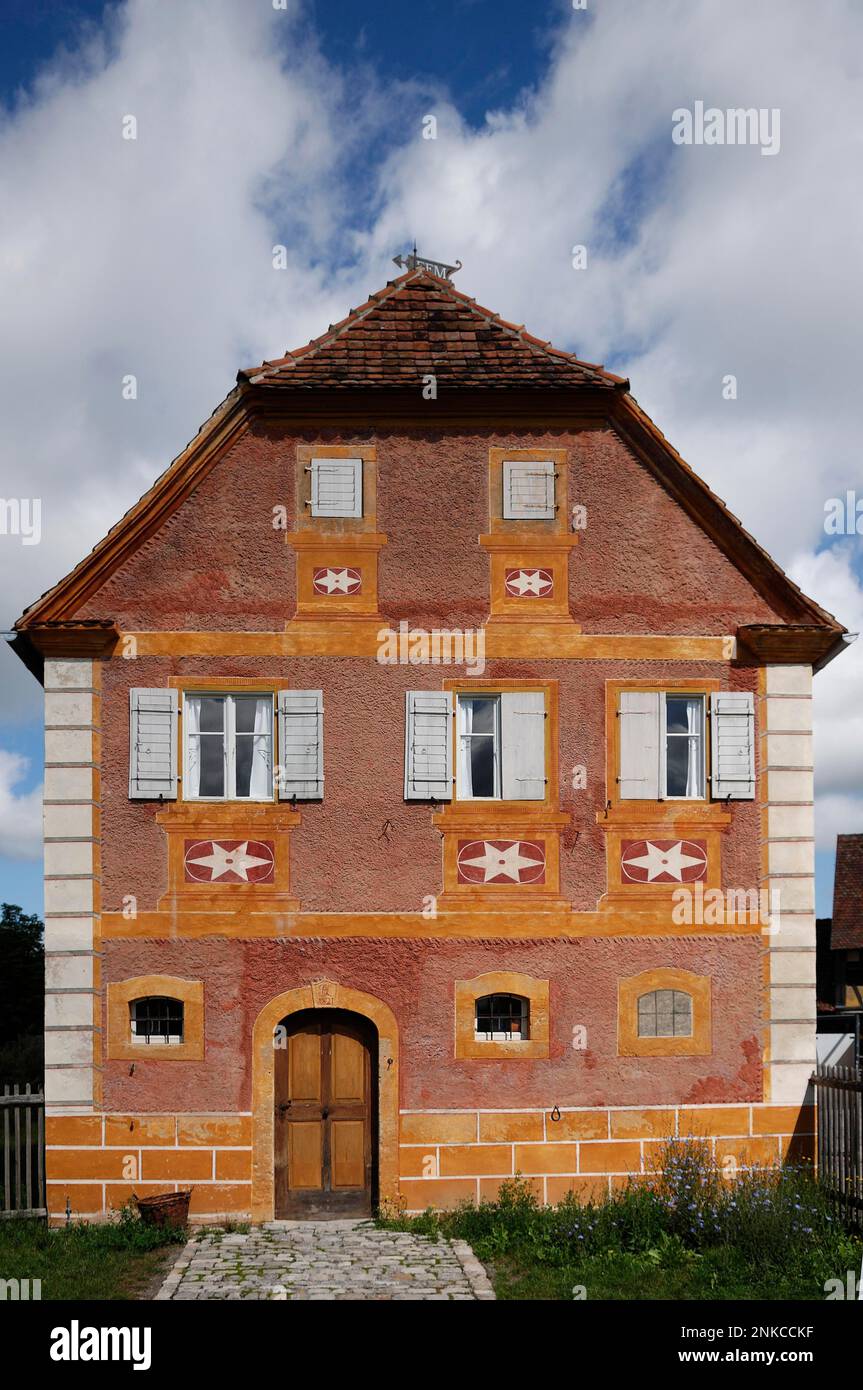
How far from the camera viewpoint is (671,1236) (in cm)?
1167

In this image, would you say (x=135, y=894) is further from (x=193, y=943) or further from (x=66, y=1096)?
(x=66, y=1096)

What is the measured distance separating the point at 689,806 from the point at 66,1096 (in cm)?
726

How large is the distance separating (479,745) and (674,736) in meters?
2.17

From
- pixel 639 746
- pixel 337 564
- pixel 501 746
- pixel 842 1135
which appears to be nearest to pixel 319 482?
pixel 337 564

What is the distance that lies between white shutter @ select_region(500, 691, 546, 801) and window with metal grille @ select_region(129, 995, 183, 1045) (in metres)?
4.18

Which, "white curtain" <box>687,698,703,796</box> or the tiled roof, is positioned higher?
the tiled roof

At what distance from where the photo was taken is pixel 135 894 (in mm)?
13180

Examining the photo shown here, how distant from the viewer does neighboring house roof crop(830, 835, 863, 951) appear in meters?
29.3

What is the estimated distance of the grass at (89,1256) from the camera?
1037 centimetres

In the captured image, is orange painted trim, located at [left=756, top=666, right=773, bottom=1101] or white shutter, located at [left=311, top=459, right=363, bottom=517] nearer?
orange painted trim, located at [left=756, top=666, right=773, bottom=1101]

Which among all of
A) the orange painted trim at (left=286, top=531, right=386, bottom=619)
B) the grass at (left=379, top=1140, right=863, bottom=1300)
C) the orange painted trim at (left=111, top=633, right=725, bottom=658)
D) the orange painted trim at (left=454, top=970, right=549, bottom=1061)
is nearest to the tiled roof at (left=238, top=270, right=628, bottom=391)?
the orange painted trim at (left=286, top=531, right=386, bottom=619)

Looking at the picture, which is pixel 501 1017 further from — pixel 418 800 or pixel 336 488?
pixel 336 488

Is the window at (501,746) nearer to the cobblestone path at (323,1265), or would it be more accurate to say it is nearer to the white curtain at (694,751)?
the white curtain at (694,751)

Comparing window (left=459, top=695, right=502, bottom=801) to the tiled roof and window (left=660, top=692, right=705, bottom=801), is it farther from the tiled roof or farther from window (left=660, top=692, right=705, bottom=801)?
the tiled roof
